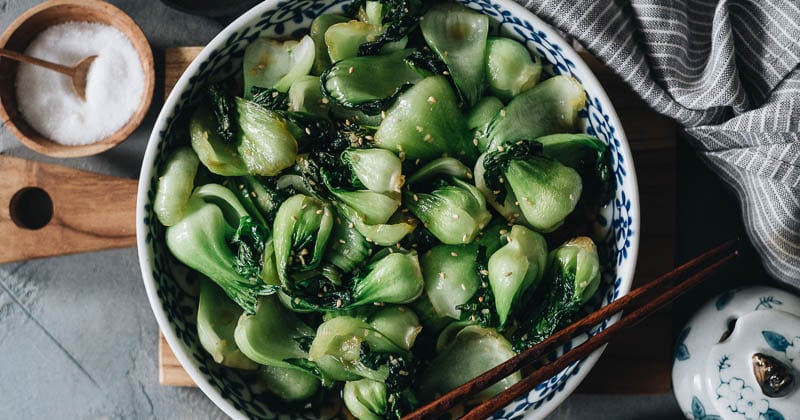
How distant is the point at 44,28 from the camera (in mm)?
1780

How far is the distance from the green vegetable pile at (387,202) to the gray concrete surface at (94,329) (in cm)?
48

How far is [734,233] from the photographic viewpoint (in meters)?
1.76

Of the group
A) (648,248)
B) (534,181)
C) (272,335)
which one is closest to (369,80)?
(534,181)

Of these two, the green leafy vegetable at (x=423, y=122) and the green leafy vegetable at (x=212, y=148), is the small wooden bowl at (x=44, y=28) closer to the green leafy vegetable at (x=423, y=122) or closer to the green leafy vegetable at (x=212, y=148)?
the green leafy vegetable at (x=212, y=148)

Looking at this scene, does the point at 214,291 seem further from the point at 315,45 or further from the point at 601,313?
the point at 601,313

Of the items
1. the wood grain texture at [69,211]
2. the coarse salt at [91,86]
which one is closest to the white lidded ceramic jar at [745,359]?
the wood grain texture at [69,211]

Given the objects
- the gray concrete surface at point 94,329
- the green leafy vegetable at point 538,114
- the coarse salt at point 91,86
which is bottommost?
the gray concrete surface at point 94,329

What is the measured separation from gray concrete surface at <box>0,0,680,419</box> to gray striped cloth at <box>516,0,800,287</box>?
597 mm

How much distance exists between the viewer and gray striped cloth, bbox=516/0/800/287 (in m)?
1.46

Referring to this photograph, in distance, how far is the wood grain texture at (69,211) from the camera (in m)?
1.69

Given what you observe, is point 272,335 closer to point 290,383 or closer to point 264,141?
point 290,383

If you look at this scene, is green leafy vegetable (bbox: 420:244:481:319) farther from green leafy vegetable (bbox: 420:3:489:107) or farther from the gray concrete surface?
the gray concrete surface

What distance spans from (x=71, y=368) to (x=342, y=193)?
1.00 m

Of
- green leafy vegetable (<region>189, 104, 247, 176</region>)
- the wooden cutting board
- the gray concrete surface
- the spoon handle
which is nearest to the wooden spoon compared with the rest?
the spoon handle
